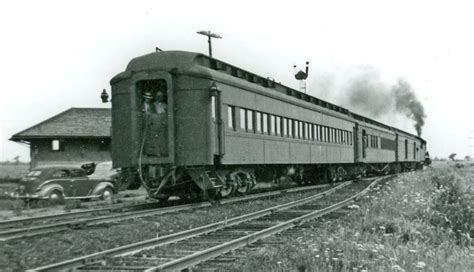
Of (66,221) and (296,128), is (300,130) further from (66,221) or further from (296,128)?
(66,221)

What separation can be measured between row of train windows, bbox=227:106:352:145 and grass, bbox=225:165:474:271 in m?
4.49

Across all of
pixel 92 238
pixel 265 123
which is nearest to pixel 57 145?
pixel 265 123

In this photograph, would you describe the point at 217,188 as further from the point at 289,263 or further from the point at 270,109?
the point at 289,263

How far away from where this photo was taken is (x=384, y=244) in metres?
7.37

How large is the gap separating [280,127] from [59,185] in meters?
6.86

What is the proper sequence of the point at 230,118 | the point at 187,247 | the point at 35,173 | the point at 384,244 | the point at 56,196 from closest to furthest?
the point at 384,244 → the point at 187,247 → the point at 230,118 → the point at 56,196 → the point at 35,173

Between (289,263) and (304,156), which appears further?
(304,156)

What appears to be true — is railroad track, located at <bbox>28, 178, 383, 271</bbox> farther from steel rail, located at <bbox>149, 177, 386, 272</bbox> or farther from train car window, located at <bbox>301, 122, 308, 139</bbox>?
train car window, located at <bbox>301, 122, 308, 139</bbox>

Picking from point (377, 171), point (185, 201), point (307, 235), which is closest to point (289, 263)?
point (307, 235)

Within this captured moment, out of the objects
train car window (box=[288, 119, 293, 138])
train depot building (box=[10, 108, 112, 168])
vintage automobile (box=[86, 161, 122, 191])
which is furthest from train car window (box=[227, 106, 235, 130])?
train depot building (box=[10, 108, 112, 168])

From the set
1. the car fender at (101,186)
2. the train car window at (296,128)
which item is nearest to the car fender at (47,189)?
the car fender at (101,186)

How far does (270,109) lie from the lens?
16641mm

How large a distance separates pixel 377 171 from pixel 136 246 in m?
29.7

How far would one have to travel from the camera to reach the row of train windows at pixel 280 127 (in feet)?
48.3
